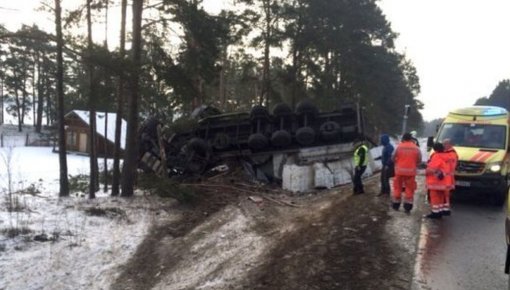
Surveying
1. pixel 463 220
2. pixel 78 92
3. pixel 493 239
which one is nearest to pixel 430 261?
pixel 493 239

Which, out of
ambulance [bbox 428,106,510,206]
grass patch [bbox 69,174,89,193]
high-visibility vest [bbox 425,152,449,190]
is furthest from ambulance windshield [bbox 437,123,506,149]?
grass patch [bbox 69,174,89,193]

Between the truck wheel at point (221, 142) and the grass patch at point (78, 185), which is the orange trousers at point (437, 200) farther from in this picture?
the grass patch at point (78, 185)

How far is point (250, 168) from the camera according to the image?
19.0 meters

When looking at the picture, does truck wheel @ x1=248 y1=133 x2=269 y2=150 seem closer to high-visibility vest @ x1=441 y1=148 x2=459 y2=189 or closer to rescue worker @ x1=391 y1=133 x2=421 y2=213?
rescue worker @ x1=391 y1=133 x2=421 y2=213

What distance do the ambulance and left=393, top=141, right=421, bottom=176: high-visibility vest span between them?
6.44ft

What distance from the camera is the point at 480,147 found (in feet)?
43.1

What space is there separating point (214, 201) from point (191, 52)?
187 inches

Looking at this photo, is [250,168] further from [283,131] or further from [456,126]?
[456,126]

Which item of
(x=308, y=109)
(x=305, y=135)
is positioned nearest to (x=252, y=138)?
(x=305, y=135)

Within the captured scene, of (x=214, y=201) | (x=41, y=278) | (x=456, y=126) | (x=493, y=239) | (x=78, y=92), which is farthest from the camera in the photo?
(x=78, y=92)

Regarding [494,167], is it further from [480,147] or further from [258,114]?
[258,114]

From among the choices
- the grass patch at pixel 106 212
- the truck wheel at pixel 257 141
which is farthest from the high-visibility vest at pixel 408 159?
the truck wheel at pixel 257 141

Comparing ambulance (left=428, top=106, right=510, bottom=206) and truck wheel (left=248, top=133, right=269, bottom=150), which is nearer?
ambulance (left=428, top=106, right=510, bottom=206)

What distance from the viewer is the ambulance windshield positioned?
13180 mm
